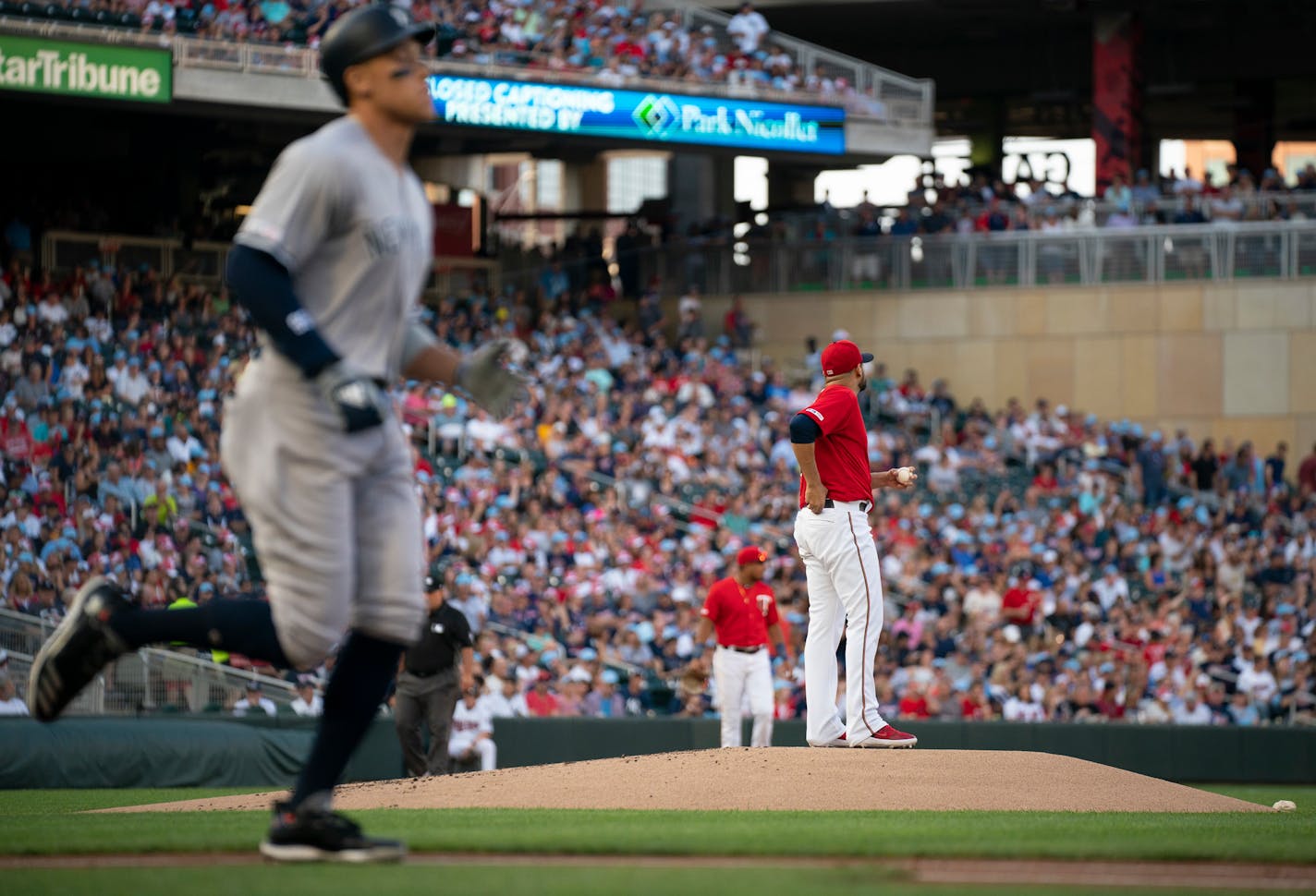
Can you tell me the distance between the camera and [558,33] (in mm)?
28781

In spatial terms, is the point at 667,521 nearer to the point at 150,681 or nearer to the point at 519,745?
the point at 519,745

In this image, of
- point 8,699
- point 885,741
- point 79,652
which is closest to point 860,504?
point 885,741

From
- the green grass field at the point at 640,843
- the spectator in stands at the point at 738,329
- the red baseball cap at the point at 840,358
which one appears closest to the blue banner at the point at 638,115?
the spectator in stands at the point at 738,329

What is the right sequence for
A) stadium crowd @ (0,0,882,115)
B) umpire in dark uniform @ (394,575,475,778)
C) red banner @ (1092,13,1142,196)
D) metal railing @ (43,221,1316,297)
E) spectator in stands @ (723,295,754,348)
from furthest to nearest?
red banner @ (1092,13,1142,196), spectator in stands @ (723,295,754,348), metal railing @ (43,221,1316,297), stadium crowd @ (0,0,882,115), umpire in dark uniform @ (394,575,475,778)

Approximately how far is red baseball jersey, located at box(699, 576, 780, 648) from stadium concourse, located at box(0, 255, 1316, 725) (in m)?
1.64

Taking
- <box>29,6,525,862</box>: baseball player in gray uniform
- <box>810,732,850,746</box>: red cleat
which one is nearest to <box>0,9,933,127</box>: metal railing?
<box>810,732,850,746</box>: red cleat

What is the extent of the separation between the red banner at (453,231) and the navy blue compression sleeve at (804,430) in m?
22.9

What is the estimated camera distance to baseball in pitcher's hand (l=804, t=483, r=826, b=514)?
9578mm

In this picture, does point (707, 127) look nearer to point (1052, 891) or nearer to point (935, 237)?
point (935, 237)

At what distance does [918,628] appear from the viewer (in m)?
20.9

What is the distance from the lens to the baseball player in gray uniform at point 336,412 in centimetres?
473

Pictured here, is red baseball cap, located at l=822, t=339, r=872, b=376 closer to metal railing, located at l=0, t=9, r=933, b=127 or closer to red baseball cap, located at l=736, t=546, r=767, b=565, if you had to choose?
red baseball cap, located at l=736, t=546, r=767, b=565

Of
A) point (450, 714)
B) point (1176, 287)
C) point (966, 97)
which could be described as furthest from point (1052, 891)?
point (966, 97)

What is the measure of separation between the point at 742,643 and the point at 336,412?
34.1ft
